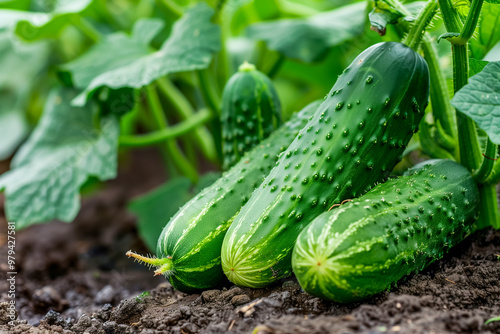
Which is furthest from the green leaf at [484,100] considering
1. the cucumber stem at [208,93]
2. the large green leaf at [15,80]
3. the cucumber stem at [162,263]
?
the large green leaf at [15,80]

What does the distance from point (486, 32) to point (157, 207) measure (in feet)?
6.03

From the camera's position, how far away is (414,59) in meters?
1.50

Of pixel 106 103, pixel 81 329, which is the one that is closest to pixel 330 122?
pixel 81 329

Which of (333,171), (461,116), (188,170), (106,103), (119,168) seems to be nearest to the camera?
(333,171)

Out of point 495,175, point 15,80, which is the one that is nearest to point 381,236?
point 495,175

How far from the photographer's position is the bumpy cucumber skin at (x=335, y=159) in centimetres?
140

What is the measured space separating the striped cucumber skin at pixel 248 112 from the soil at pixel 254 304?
2.14 feet

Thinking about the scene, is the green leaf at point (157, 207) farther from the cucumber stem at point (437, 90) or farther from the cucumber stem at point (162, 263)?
the cucumber stem at point (437, 90)

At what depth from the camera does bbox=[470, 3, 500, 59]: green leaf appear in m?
1.76

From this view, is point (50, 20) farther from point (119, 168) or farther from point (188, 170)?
point (119, 168)

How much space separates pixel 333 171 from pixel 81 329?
36.0 inches

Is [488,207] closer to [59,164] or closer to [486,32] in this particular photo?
[486,32]

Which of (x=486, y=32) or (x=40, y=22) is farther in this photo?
(x=40, y=22)

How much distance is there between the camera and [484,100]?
Result: 1.33 meters
